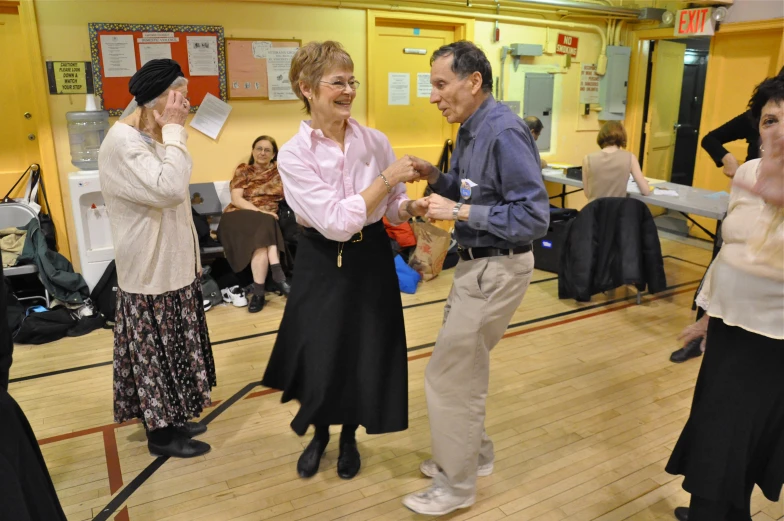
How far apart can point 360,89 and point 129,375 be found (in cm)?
390

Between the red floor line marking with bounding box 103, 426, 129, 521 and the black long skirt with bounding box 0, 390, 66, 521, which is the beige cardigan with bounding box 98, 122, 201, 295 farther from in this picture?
the black long skirt with bounding box 0, 390, 66, 521

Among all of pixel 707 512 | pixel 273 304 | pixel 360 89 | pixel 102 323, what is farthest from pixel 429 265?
pixel 707 512

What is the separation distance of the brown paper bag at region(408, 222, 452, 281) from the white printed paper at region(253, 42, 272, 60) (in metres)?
2.00

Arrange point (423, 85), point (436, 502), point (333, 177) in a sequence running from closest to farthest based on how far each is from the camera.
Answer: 1. point (333, 177)
2. point (436, 502)
3. point (423, 85)

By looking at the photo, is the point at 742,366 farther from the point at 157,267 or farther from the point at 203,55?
the point at 203,55

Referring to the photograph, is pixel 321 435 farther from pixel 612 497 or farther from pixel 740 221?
pixel 740 221

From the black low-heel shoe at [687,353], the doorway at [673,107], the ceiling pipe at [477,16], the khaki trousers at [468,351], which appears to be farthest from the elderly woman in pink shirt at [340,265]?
the doorway at [673,107]

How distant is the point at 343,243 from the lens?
224 cm

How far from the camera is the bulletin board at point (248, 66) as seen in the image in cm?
515

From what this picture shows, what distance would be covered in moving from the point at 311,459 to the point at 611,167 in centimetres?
315

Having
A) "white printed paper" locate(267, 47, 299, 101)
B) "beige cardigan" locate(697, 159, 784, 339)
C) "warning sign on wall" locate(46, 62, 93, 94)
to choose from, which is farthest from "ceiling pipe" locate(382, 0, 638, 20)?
"beige cardigan" locate(697, 159, 784, 339)

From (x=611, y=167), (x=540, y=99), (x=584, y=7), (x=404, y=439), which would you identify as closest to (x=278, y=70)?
(x=611, y=167)

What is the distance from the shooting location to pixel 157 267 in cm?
242

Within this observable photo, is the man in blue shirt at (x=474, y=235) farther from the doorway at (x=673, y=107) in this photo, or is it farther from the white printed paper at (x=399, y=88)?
the doorway at (x=673, y=107)
